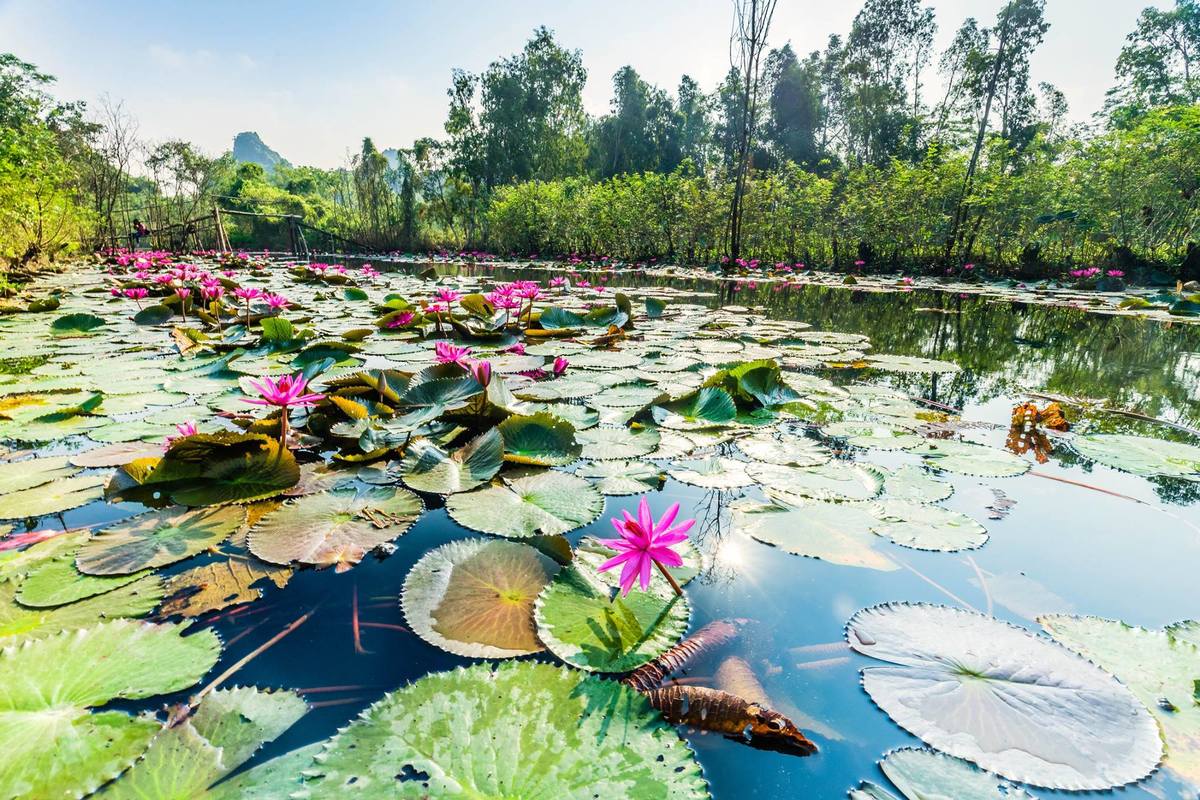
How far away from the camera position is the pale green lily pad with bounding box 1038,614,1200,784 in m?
0.72

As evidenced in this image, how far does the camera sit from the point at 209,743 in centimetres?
67

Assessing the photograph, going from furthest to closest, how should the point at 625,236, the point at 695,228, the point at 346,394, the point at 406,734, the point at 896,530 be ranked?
the point at 625,236, the point at 695,228, the point at 346,394, the point at 896,530, the point at 406,734

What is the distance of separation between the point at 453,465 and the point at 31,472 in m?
1.12

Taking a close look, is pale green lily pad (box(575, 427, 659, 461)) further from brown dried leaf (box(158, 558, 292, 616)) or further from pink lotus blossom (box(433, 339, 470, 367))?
brown dried leaf (box(158, 558, 292, 616))

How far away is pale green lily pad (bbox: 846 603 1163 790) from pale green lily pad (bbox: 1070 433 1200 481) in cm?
122

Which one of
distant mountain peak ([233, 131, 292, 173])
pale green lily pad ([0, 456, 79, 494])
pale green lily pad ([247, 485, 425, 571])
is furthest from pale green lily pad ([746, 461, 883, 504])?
distant mountain peak ([233, 131, 292, 173])

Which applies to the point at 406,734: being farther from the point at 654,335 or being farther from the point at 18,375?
the point at 654,335

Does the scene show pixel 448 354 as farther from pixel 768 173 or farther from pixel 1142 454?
pixel 768 173

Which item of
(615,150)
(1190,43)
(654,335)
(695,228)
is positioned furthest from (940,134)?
(654,335)

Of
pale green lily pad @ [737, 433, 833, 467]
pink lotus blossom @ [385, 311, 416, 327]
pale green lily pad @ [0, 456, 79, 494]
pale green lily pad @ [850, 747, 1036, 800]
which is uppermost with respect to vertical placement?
pink lotus blossom @ [385, 311, 416, 327]

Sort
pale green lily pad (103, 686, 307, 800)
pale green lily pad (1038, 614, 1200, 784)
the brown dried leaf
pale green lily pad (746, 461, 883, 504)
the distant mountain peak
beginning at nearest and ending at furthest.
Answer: pale green lily pad (103, 686, 307, 800) → pale green lily pad (1038, 614, 1200, 784) → the brown dried leaf → pale green lily pad (746, 461, 883, 504) → the distant mountain peak

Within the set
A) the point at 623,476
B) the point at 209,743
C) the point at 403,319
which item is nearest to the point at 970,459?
the point at 623,476

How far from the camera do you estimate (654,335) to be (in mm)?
3822

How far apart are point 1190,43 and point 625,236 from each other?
75.1 ft
